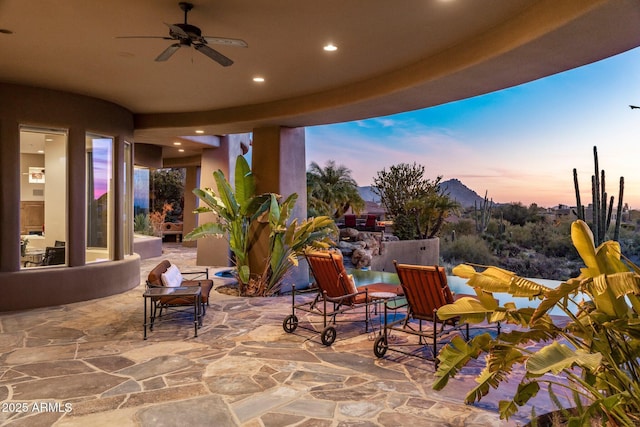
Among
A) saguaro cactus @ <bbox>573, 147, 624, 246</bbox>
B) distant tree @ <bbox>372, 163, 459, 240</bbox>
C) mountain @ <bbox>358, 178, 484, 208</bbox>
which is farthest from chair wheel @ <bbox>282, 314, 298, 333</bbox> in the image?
mountain @ <bbox>358, 178, 484, 208</bbox>

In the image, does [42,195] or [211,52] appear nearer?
[211,52]

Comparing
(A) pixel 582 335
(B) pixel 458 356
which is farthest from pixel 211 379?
(A) pixel 582 335

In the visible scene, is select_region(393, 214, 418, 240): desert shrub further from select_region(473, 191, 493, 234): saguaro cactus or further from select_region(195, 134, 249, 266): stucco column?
select_region(195, 134, 249, 266): stucco column

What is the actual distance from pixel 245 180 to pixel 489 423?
21.1ft

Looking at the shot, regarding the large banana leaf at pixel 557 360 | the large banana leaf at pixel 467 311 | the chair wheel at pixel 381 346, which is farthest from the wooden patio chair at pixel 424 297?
the large banana leaf at pixel 557 360

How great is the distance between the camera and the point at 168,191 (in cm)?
2206

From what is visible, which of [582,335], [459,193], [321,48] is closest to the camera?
[582,335]

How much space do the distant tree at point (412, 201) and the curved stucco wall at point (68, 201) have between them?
10.9 m

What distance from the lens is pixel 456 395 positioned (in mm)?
4004

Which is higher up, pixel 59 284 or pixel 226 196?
pixel 226 196

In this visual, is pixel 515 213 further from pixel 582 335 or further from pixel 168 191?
pixel 168 191

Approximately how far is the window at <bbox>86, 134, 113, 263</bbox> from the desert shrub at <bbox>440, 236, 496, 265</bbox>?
11.8 m

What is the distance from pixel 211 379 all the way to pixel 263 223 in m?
5.00

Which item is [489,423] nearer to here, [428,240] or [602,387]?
[602,387]
